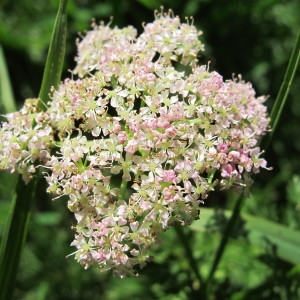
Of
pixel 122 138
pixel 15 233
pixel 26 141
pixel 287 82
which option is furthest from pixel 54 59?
pixel 287 82

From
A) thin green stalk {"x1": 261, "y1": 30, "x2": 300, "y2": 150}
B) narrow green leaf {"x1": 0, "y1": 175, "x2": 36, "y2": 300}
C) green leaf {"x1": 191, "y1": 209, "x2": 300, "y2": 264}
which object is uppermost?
thin green stalk {"x1": 261, "y1": 30, "x2": 300, "y2": 150}

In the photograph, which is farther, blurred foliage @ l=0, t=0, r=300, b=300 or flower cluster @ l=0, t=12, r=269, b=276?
blurred foliage @ l=0, t=0, r=300, b=300

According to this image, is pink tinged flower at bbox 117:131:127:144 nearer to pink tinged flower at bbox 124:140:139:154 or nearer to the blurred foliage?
pink tinged flower at bbox 124:140:139:154

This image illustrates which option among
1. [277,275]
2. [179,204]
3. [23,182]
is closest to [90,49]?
[23,182]

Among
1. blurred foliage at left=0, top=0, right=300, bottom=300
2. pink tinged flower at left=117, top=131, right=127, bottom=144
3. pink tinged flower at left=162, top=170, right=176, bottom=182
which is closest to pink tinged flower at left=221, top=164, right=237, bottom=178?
pink tinged flower at left=162, top=170, right=176, bottom=182

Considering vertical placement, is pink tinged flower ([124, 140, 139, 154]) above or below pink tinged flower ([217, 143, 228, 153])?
below

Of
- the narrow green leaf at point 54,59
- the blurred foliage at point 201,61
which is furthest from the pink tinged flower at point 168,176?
the blurred foliage at point 201,61

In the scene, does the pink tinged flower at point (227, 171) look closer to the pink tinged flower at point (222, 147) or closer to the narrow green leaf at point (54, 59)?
the pink tinged flower at point (222, 147)

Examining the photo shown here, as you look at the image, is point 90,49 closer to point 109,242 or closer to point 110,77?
point 110,77
